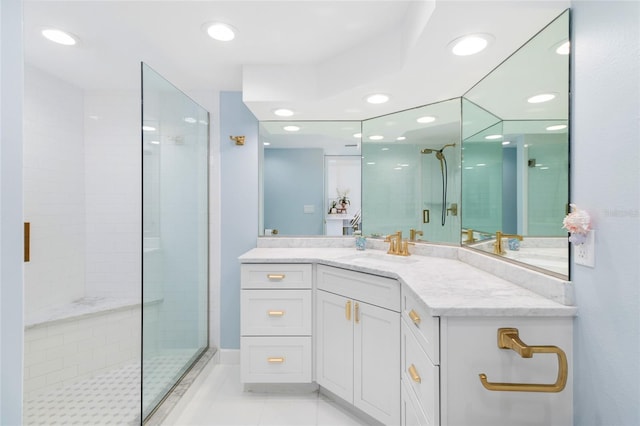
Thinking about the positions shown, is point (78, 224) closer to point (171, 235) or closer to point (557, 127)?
point (171, 235)

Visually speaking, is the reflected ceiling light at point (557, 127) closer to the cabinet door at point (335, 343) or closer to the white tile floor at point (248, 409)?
the cabinet door at point (335, 343)

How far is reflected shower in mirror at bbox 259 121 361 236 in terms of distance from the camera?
2.68 metres

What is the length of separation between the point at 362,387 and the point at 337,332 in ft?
1.09

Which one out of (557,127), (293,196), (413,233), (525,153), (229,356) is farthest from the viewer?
(293,196)

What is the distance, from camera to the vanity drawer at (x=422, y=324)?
1.13m

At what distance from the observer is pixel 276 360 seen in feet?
6.85

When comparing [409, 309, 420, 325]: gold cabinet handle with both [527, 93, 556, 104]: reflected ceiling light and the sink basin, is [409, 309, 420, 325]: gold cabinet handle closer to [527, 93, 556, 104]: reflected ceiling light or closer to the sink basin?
the sink basin

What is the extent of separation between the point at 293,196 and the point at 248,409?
A: 1.60 m

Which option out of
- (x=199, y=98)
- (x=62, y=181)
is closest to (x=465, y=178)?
(x=199, y=98)

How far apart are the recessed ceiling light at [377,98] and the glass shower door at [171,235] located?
51.3 inches

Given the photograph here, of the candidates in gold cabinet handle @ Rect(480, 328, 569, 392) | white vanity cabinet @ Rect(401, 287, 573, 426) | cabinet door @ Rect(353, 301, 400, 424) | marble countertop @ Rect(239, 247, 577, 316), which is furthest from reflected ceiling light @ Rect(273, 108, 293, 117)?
gold cabinet handle @ Rect(480, 328, 569, 392)

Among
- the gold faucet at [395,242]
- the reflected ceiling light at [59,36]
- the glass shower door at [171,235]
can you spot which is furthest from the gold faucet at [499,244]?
the reflected ceiling light at [59,36]

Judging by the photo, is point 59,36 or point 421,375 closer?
point 421,375

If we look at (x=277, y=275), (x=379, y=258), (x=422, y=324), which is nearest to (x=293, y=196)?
(x=277, y=275)
